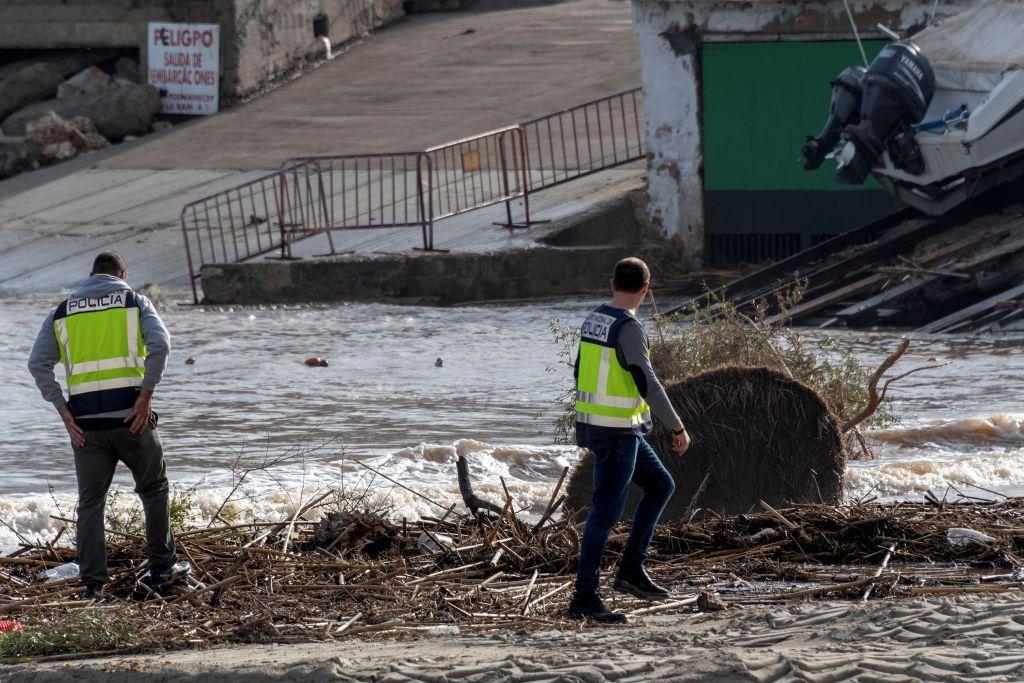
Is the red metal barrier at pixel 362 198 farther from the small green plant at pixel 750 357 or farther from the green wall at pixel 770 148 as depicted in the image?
the small green plant at pixel 750 357

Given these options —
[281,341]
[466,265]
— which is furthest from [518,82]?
[281,341]

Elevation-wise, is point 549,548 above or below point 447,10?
below

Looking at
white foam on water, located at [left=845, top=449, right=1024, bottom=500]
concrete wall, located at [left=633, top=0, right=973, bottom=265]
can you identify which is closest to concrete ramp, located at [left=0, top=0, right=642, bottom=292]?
concrete wall, located at [left=633, top=0, right=973, bottom=265]

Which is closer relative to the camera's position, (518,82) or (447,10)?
(518,82)

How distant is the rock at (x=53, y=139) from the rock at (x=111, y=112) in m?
0.51

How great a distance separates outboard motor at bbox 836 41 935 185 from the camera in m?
15.4

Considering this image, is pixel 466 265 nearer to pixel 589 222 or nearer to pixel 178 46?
pixel 589 222

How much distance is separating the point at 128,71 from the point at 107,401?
67.6 feet

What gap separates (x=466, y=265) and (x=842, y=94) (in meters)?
4.68

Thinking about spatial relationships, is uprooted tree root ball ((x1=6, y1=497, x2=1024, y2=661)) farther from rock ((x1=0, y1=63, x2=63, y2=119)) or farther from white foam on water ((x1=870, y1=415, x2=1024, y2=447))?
rock ((x1=0, y1=63, x2=63, y2=119))

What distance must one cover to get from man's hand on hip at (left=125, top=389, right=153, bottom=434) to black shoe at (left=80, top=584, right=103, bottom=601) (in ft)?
2.29

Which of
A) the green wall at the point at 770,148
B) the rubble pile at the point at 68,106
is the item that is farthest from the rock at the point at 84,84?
the green wall at the point at 770,148

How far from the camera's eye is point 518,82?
23.9m

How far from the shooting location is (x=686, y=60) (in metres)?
18.0
